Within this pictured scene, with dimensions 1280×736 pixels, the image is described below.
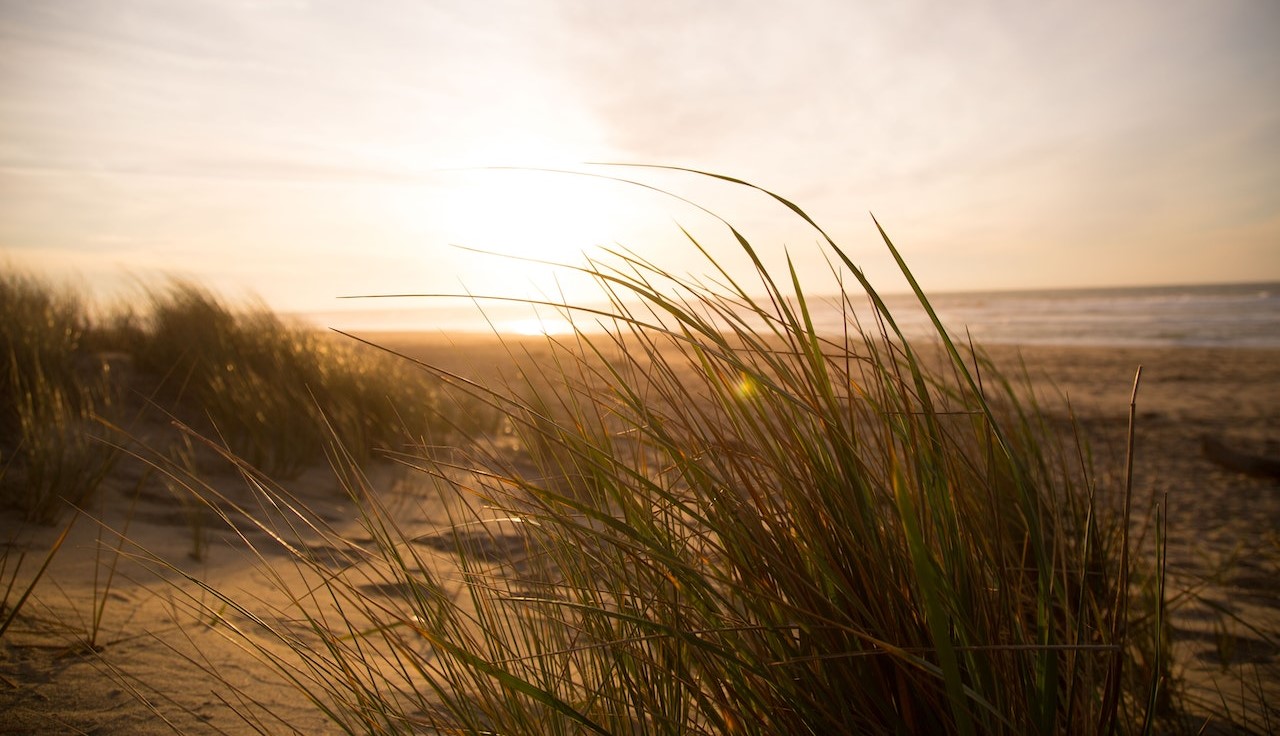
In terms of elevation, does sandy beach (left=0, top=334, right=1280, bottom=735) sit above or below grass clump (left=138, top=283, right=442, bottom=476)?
below

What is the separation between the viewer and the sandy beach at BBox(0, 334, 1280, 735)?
1475 millimetres

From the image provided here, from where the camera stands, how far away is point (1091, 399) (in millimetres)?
9703

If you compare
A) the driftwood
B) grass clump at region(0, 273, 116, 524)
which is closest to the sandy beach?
the driftwood

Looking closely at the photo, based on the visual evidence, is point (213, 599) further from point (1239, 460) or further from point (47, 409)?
point (1239, 460)

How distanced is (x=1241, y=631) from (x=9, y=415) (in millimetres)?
5661

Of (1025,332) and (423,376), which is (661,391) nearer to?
(423,376)

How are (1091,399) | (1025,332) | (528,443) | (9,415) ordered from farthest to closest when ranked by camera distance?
(1025,332) → (1091,399) → (9,415) → (528,443)

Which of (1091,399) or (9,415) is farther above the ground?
(9,415)

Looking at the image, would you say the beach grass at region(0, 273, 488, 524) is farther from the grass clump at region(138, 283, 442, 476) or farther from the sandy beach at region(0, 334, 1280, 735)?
the sandy beach at region(0, 334, 1280, 735)

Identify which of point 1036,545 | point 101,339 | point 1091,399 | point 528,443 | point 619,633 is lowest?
point 1091,399

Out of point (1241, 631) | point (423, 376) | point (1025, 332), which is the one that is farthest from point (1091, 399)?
point (1025, 332)

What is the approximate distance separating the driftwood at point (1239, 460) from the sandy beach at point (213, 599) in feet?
0.13

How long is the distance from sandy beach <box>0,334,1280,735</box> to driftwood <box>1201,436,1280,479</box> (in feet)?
0.13

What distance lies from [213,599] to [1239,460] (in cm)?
685
